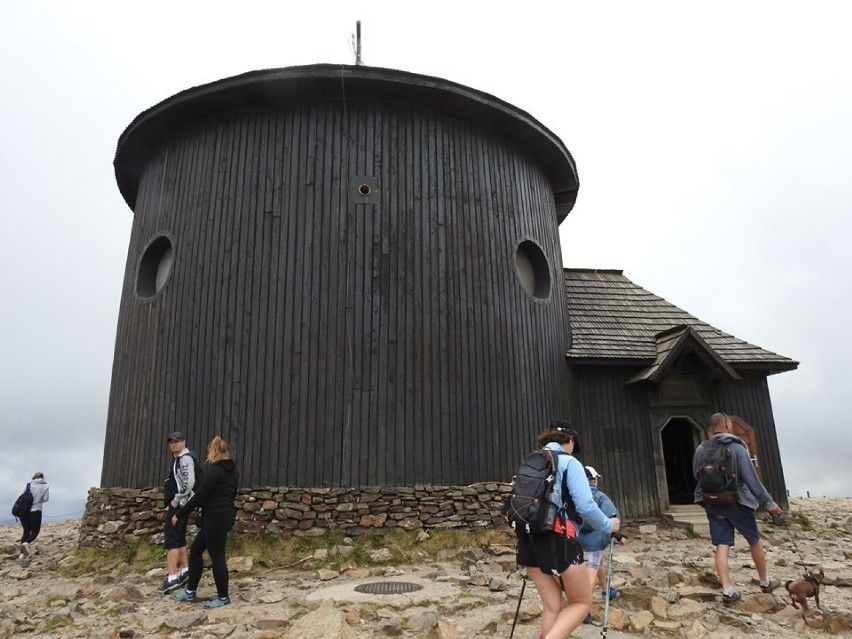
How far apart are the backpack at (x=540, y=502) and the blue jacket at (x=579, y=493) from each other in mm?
41

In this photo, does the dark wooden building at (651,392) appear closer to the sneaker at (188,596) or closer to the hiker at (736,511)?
the hiker at (736,511)

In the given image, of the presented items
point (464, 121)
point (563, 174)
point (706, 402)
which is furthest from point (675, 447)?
point (464, 121)

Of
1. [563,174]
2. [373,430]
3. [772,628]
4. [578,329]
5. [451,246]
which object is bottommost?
[772,628]

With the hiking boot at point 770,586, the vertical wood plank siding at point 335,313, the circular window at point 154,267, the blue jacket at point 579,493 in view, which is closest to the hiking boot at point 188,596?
the vertical wood plank siding at point 335,313

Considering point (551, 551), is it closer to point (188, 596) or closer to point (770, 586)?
point (770, 586)

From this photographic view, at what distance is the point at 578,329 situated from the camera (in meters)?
13.2

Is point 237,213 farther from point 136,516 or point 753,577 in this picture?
point 753,577

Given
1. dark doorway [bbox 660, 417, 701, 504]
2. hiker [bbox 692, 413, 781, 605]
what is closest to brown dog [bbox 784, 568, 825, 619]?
hiker [bbox 692, 413, 781, 605]

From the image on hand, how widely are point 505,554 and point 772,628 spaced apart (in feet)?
13.0

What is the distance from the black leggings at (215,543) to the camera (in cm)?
602

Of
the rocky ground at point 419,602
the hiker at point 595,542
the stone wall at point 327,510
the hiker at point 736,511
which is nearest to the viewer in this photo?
the hiker at point 595,542

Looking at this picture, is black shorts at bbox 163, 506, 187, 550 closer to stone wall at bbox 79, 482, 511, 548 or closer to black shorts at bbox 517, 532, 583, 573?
stone wall at bbox 79, 482, 511, 548

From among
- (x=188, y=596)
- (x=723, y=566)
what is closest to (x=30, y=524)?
(x=188, y=596)

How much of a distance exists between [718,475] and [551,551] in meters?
3.17
